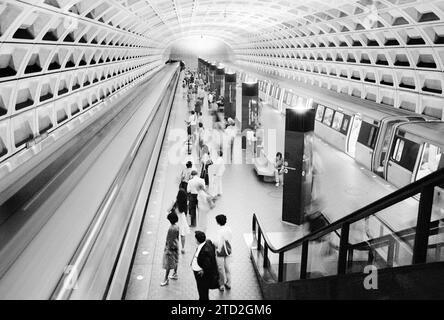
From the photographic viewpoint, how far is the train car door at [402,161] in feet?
36.3

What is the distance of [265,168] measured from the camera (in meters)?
12.5

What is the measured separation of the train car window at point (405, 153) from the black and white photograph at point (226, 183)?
0.06 meters

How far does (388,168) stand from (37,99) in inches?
419

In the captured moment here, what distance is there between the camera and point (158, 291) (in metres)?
5.81

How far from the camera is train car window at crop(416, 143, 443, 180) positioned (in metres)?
10.1

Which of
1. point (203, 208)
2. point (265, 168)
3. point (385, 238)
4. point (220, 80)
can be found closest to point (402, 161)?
point (265, 168)

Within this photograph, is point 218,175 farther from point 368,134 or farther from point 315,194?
point 368,134

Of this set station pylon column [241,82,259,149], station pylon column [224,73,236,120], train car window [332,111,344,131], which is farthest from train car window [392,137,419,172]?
station pylon column [224,73,236,120]

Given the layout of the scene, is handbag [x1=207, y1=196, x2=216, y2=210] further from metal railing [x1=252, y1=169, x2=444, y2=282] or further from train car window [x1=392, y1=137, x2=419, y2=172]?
train car window [x1=392, y1=137, x2=419, y2=172]

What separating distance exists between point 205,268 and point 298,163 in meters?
4.38


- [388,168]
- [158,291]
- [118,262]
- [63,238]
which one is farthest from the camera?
[388,168]

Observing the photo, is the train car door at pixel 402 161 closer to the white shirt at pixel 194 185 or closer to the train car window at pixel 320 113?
the white shirt at pixel 194 185
